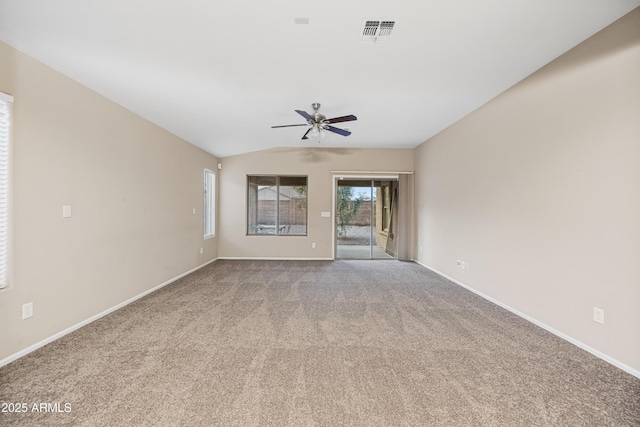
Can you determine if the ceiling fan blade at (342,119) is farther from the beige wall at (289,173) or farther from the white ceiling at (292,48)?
the beige wall at (289,173)

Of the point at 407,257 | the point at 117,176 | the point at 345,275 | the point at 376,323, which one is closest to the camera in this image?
the point at 376,323

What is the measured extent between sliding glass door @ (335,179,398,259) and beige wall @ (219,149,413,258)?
1.26 ft

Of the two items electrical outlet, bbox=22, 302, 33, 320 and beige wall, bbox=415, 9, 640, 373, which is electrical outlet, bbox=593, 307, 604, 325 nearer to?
beige wall, bbox=415, 9, 640, 373

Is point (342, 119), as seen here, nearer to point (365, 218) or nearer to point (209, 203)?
point (365, 218)

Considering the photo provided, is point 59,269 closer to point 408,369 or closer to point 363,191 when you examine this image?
point 408,369

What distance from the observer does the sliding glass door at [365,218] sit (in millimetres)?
7031

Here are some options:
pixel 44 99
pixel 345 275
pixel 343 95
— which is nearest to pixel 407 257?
pixel 345 275

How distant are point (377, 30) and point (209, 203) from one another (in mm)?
5400

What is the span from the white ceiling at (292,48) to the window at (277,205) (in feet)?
10.3

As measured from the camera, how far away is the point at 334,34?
228cm

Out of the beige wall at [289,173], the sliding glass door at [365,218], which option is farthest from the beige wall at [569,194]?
the beige wall at [289,173]

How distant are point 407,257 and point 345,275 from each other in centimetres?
219

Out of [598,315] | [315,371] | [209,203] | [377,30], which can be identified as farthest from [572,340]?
[209,203]

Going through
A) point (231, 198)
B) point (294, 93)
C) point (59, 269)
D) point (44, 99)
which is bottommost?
point (59, 269)
